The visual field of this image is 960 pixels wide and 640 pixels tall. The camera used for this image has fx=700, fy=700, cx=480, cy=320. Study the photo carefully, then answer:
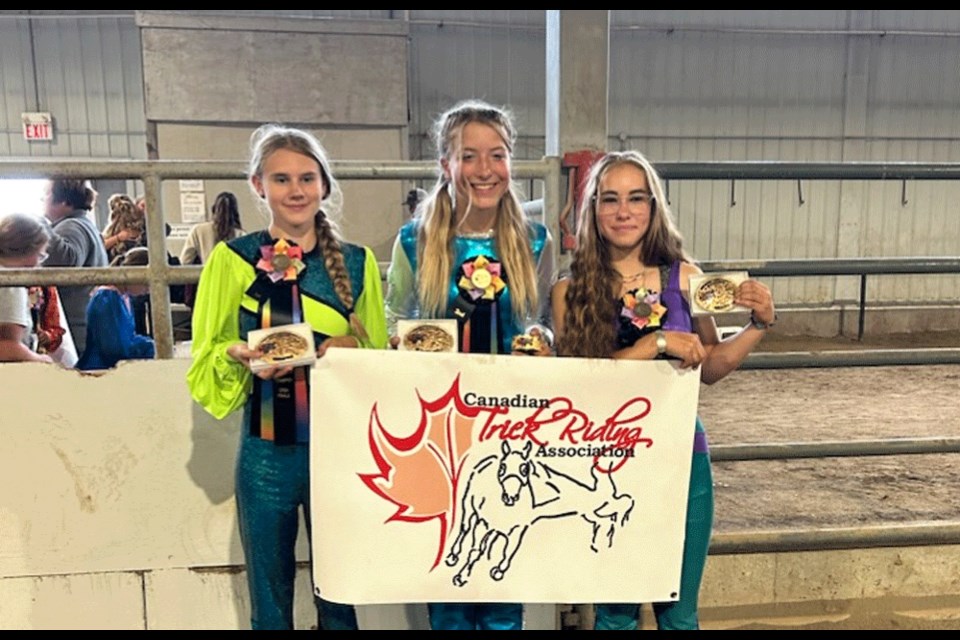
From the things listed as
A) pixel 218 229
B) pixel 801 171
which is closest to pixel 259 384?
pixel 801 171

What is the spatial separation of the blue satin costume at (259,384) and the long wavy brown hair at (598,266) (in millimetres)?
544

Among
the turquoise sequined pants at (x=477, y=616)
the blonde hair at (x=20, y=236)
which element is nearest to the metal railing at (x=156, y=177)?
the blonde hair at (x=20, y=236)

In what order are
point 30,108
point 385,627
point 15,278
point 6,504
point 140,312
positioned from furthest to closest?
point 30,108 → point 140,312 → point 385,627 → point 6,504 → point 15,278

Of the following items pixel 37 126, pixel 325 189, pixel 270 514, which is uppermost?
pixel 37 126

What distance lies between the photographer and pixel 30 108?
870 centimetres

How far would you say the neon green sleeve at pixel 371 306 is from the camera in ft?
6.00

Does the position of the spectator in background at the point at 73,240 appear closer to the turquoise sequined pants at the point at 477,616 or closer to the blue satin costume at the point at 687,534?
the turquoise sequined pants at the point at 477,616

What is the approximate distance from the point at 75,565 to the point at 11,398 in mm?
587

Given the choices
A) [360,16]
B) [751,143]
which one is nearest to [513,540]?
[360,16]

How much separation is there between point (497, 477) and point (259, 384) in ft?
2.12

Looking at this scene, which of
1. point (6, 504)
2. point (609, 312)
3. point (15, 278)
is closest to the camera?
point (609, 312)

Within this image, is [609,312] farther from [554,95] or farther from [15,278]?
[15,278]

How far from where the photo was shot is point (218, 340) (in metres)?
1.73

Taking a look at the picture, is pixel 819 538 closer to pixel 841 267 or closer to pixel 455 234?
pixel 841 267
